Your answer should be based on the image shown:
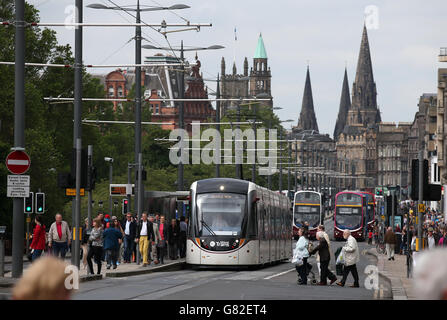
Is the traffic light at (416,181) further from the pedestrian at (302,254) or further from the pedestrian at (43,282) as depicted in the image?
the pedestrian at (43,282)

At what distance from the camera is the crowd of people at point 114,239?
2722 centimetres

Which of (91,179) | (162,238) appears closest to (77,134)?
(91,179)

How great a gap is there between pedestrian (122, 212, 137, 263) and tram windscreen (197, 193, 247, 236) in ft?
6.55

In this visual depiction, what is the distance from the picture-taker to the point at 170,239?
37719 millimetres

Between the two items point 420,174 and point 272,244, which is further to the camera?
point 272,244

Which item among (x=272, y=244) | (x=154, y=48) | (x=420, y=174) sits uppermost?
(x=154, y=48)

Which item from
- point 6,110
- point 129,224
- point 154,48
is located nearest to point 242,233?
point 129,224

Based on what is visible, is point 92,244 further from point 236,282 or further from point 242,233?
point 242,233

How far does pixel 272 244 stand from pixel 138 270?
9.93 meters

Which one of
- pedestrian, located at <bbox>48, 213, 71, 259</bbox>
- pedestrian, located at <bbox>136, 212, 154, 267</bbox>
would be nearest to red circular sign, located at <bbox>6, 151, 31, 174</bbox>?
pedestrian, located at <bbox>48, 213, 71, 259</bbox>

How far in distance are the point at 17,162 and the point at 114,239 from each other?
27.0ft

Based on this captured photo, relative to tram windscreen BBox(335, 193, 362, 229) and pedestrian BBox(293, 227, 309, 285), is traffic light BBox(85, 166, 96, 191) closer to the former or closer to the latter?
pedestrian BBox(293, 227, 309, 285)

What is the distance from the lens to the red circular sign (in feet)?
73.3
